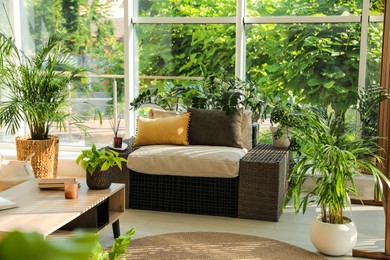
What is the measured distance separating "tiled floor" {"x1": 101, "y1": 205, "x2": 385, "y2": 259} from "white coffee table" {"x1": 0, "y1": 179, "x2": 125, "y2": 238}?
1.01 ft

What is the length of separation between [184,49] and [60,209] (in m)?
3.06

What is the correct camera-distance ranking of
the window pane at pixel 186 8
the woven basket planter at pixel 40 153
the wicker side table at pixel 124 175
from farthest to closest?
the window pane at pixel 186 8 → the woven basket planter at pixel 40 153 → the wicker side table at pixel 124 175

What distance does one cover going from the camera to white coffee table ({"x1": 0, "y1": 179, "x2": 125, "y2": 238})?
8.93ft

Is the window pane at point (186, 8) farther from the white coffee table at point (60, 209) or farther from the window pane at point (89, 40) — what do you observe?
the white coffee table at point (60, 209)

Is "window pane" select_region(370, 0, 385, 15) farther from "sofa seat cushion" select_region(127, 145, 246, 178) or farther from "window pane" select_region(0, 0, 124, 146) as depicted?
"window pane" select_region(0, 0, 124, 146)

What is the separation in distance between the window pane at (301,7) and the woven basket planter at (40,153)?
2417 millimetres

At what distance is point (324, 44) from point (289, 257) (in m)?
2.65

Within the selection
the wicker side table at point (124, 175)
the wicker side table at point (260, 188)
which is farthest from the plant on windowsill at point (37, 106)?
the wicker side table at point (260, 188)

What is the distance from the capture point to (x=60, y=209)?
2951mm

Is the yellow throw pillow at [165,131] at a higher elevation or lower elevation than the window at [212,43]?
lower

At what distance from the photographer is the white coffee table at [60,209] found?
8.93 ft

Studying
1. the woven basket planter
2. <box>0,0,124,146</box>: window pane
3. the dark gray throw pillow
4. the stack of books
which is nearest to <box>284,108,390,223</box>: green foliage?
the dark gray throw pillow

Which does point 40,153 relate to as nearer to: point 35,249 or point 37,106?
point 37,106

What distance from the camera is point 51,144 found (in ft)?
16.7
